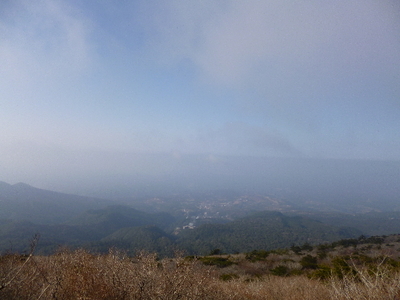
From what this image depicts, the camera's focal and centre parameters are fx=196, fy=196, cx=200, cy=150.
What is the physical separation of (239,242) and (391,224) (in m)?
74.2

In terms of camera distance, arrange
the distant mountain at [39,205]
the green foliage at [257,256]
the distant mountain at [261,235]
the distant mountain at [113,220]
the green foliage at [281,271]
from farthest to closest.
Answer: the distant mountain at [39,205], the distant mountain at [113,220], the distant mountain at [261,235], the green foliage at [257,256], the green foliage at [281,271]

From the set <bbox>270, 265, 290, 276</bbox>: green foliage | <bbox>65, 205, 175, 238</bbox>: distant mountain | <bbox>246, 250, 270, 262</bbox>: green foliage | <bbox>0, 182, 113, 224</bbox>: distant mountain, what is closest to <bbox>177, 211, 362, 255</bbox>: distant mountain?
<bbox>246, 250, 270, 262</bbox>: green foliage

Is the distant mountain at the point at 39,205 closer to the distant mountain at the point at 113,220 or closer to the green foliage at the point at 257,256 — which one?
the distant mountain at the point at 113,220

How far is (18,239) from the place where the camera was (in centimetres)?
7462

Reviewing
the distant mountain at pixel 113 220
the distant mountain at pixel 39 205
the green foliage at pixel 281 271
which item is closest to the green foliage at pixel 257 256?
the green foliage at pixel 281 271

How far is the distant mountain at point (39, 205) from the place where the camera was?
14138 centimetres

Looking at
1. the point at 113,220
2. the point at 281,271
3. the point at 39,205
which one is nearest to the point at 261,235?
the point at 281,271

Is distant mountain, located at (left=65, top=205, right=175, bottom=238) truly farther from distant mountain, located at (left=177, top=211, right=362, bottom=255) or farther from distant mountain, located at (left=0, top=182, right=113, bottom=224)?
distant mountain, located at (left=177, top=211, right=362, bottom=255)

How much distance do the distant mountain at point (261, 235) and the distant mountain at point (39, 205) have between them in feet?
412

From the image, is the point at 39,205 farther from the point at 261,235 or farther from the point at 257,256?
the point at 257,256

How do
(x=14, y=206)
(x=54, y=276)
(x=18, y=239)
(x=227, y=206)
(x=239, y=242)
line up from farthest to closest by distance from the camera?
(x=227, y=206), (x=14, y=206), (x=18, y=239), (x=239, y=242), (x=54, y=276)

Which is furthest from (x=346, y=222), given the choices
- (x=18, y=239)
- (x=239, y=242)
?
(x=18, y=239)

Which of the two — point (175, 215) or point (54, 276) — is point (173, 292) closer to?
point (54, 276)

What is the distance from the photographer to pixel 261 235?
68062mm
